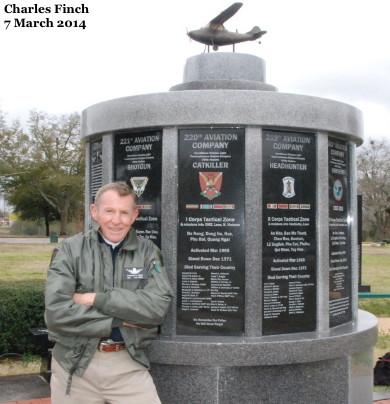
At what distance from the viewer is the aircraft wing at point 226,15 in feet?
17.8

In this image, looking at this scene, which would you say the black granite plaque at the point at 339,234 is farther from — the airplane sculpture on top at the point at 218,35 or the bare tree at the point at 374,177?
the bare tree at the point at 374,177

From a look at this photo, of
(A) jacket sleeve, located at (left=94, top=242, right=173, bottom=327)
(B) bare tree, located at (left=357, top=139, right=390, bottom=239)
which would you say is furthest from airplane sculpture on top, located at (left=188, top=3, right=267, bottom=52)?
(B) bare tree, located at (left=357, top=139, right=390, bottom=239)

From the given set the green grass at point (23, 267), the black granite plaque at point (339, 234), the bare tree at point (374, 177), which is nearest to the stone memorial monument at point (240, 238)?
the black granite plaque at point (339, 234)

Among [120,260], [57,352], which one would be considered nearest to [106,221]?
[120,260]

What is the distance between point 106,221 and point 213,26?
2916mm

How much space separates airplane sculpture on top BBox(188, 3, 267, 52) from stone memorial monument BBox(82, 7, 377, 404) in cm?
119

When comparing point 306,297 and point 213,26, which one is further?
point 213,26

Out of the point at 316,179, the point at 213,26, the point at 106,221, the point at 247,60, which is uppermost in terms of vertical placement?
the point at 213,26

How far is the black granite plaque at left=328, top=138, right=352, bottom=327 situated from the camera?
16.9 feet

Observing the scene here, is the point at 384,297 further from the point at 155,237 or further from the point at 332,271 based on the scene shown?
the point at 155,237

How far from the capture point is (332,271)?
5.15 metres

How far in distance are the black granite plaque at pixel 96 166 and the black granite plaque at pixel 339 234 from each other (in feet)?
7.06

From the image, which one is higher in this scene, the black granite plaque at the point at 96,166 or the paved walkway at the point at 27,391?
the black granite plaque at the point at 96,166

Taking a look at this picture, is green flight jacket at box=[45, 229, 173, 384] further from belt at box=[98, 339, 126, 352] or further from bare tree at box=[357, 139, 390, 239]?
bare tree at box=[357, 139, 390, 239]
